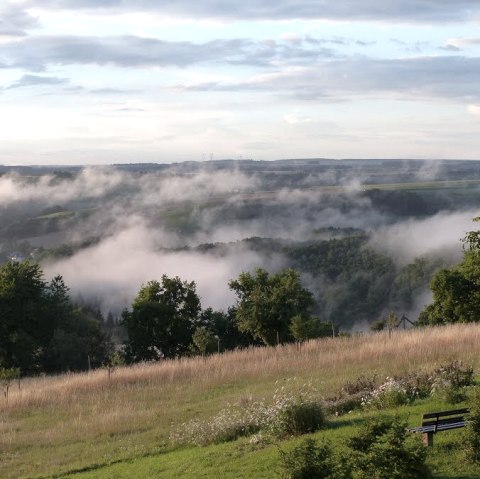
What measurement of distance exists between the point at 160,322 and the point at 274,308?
8.41 metres

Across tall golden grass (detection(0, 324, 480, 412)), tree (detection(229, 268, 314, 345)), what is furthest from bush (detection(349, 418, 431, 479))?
tree (detection(229, 268, 314, 345))

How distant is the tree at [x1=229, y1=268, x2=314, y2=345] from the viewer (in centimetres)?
4147

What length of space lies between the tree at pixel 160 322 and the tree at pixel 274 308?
15.6 feet

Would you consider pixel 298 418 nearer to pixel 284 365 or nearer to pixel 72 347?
pixel 284 365

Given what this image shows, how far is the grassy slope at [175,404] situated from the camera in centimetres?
1405

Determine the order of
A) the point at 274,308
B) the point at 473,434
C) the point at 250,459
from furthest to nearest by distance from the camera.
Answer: the point at 274,308 < the point at 250,459 < the point at 473,434

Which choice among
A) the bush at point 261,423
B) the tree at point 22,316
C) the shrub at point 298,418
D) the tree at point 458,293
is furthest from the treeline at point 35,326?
the shrub at point 298,418

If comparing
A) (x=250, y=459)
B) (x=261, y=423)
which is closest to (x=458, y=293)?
(x=261, y=423)

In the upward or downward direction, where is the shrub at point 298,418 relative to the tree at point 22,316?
upward

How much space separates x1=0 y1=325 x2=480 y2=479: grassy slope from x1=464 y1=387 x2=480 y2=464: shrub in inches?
12.4

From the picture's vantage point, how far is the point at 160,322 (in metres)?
45.3

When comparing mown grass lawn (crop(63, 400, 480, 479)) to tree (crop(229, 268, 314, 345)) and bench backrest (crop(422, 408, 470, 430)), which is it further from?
tree (crop(229, 268, 314, 345))

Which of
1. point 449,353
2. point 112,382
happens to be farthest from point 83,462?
point 449,353

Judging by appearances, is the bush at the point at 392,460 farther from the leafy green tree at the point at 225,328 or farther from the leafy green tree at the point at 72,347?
the leafy green tree at the point at 72,347
